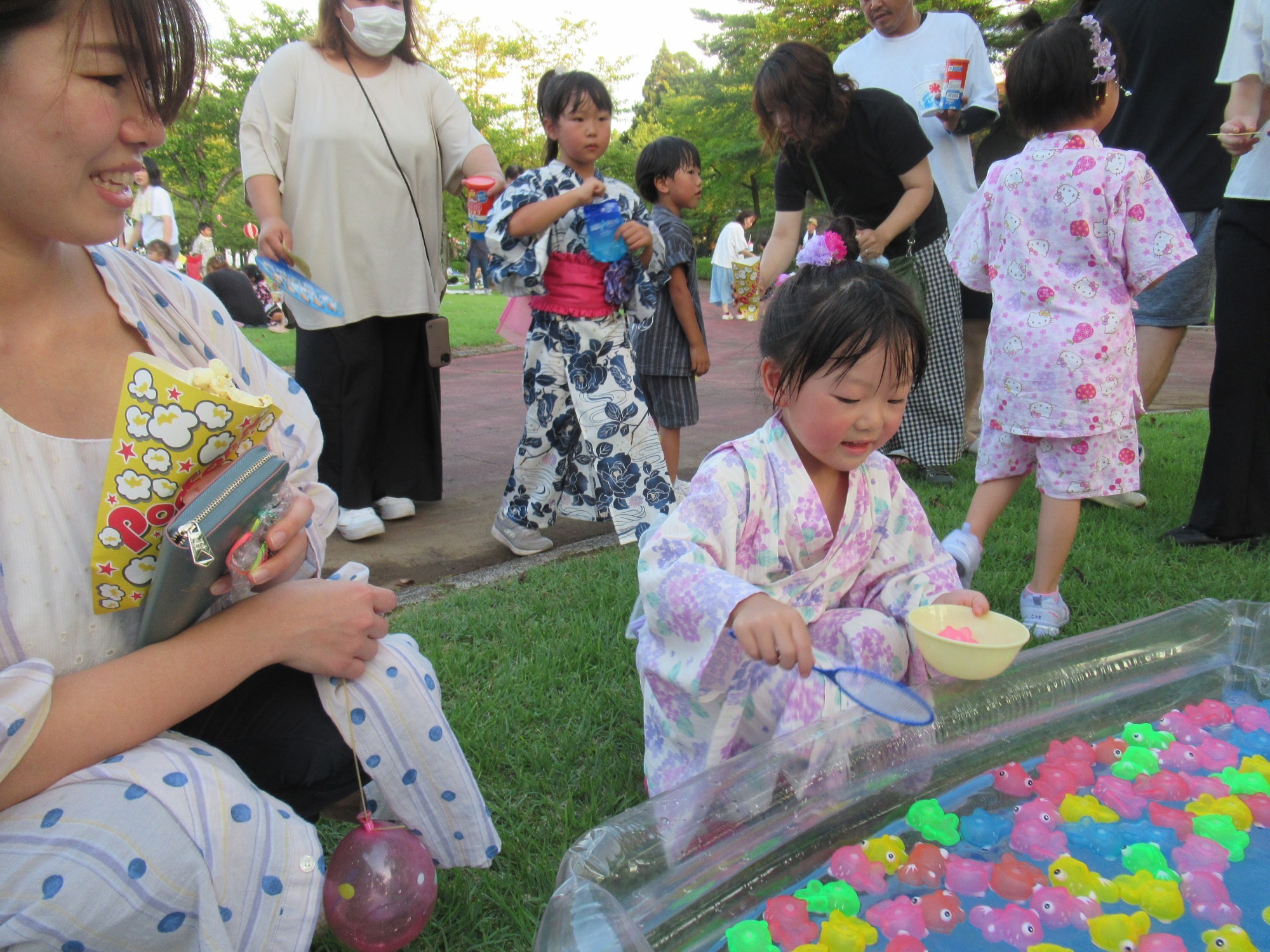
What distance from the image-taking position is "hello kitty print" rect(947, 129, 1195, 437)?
2449mm

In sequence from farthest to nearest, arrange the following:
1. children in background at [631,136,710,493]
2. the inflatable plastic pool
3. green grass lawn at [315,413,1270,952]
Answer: children in background at [631,136,710,493] → green grass lawn at [315,413,1270,952] → the inflatable plastic pool

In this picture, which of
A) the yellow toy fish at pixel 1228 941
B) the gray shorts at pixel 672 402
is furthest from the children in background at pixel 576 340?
the yellow toy fish at pixel 1228 941

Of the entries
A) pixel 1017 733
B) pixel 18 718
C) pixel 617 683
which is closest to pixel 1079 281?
pixel 1017 733

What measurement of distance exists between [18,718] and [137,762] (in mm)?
139

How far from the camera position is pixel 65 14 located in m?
1.01

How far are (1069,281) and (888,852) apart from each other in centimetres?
172

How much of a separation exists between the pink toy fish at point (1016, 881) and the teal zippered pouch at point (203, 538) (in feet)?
4.11

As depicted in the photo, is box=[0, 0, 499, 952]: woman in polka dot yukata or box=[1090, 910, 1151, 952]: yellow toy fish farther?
box=[1090, 910, 1151, 952]: yellow toy fish

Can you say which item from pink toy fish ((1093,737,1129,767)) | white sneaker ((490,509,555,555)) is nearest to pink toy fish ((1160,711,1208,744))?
pink toy fish ((1093,737,1129,767))

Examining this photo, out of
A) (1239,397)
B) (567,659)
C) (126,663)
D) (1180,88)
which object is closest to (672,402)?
(567,659)

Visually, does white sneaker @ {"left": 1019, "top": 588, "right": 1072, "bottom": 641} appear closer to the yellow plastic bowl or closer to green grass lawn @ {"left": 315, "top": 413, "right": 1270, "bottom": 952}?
green grass lawn @ {"left": 315, "top": 413, "right": 1270, "bottom": 952}

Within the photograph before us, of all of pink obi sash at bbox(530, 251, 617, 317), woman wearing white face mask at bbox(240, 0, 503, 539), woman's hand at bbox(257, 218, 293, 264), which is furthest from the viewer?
pink obi sash at bbox(530, 251, 617, 317)

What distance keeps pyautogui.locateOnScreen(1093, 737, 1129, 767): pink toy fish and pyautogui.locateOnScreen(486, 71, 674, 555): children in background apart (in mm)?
1665

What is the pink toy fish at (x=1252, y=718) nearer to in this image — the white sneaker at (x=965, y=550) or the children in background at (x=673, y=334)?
the white sneaker at (x=965, y=550)
